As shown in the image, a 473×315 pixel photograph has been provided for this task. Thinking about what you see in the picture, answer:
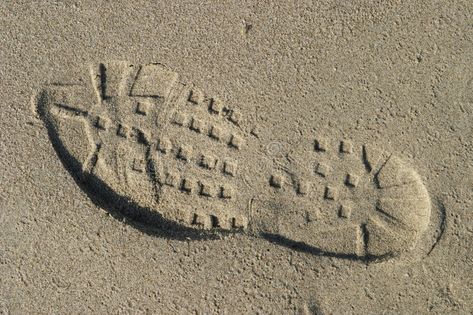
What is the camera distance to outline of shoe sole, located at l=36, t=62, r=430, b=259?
164cm

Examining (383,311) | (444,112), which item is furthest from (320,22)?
(383,311)

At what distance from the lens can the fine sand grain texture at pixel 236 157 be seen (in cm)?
156

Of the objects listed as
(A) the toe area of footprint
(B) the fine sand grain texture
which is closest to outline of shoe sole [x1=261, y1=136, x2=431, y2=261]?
(B) the fine sand grain texture

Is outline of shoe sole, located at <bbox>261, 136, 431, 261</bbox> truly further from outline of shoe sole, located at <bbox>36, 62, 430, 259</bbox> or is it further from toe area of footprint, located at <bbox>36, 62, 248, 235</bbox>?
toe area of footprint, located at <bbox>36, 62, 248, 235</bbox>

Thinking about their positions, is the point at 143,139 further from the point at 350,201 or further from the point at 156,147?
the point at 350,201

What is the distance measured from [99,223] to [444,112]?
1270 millimetres

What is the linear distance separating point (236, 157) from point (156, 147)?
300 millimetres

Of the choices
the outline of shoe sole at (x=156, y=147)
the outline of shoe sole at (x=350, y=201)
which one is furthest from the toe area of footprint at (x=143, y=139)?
the outline of shoe sole at (x=350, y=201)

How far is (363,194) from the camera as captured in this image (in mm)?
1598

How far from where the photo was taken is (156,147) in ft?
5.51

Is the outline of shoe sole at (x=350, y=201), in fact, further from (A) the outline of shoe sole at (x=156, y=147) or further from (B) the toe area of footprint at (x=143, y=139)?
(B) the toe area of footprint at (x=143, y=139)

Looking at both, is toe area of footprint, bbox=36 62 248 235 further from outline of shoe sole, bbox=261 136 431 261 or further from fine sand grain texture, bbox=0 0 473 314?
outline of shoe sole, bbox=261 136 431 261

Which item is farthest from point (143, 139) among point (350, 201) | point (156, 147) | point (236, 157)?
point (350, 201)

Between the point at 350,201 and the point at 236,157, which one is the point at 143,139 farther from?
the point at 350,201
